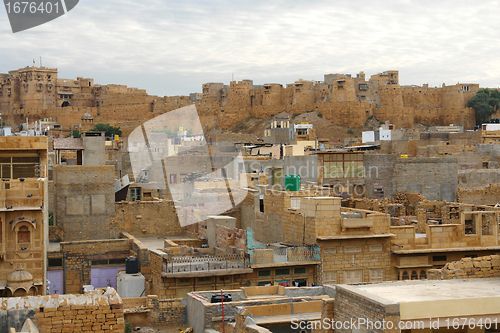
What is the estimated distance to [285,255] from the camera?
14.3 meters

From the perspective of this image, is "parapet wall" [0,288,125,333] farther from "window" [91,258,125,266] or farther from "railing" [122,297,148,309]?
"window" [91,258,125,266]

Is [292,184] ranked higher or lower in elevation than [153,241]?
higher

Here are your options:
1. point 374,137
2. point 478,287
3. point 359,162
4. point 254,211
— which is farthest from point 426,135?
point 478,287

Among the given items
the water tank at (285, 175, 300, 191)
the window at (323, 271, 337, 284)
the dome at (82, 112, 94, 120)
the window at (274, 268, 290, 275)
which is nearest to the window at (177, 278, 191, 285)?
the window at (274, 268, 290, 275)

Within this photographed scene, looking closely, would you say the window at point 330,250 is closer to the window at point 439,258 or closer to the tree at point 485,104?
the window at point 439,258

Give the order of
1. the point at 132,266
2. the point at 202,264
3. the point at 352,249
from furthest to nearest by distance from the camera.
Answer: the point at 132,266
the point at 352,249
the point at 202,264

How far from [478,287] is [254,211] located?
34.8 feet

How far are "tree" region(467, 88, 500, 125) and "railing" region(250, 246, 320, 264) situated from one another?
64033 millimetres

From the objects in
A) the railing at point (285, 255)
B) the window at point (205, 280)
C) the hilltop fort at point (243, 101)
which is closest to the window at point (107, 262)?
the window at point (205, 280)

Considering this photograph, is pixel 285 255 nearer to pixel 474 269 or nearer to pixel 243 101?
pixel 474 269

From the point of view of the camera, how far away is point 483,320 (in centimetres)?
732

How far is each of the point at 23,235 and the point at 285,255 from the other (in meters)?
5.40

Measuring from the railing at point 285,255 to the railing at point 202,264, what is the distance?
278 millimetres

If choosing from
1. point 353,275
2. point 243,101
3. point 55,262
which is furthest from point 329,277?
point 243,101
